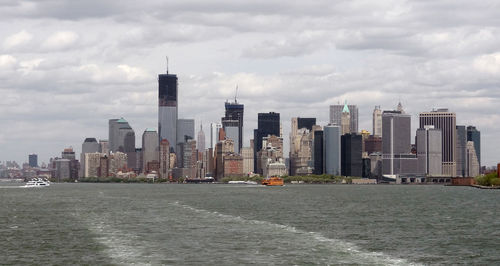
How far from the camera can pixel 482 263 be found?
2453 inches

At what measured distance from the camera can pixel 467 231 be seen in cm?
9044

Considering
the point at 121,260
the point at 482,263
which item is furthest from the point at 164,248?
the point at 482,263

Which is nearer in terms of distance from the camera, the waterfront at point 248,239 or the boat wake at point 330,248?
the boat wake at point 330,248

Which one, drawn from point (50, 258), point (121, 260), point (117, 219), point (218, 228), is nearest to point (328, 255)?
point (121, 260)

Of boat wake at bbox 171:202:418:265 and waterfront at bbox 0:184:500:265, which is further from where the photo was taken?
waterfront at bbox 0:184:500:265

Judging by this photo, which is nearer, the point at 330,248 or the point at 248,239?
the point at 330,248

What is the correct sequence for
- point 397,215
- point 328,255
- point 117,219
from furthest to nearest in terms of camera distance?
point 397,215, point 117,219, point 328,255

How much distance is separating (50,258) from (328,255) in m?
22.3

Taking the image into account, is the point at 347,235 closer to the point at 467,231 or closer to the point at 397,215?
the point at 467,231

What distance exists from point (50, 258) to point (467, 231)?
153 feet

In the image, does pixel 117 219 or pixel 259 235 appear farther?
pixel 117 219

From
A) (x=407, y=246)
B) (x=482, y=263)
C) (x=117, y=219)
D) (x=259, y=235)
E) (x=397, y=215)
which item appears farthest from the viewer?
(x=397, y=215)

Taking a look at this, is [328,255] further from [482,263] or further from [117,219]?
[117,219]

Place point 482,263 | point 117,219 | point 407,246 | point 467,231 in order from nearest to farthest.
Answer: point 482,263 → point 407,246 → point 467,231 → point 117,219
